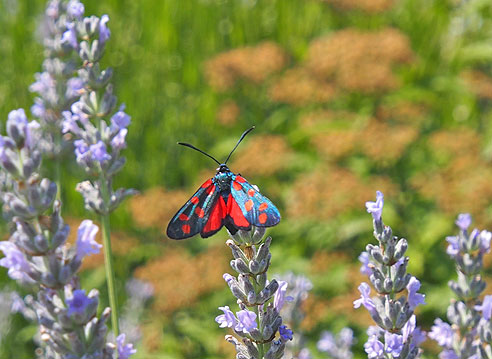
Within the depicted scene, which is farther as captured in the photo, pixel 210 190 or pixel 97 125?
pixel 97 125

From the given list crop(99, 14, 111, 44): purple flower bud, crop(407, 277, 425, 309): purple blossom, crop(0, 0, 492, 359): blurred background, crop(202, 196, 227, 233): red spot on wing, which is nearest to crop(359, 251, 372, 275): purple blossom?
crop(407, 277, 425, 309): purple blossom

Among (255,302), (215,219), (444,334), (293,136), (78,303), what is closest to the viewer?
(78,303)

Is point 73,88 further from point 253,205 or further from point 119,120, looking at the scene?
point 253,205

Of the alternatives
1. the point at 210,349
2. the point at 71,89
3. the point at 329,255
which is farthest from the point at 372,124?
the point at 71,89

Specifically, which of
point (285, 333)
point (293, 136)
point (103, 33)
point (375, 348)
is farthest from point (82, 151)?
point (293, 136)

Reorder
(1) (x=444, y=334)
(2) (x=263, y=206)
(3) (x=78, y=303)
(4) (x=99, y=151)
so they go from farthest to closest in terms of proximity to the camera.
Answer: (4) (x=99, y=151), (1) (x=444, y=334), (2) (x=263, y=206), (3) (x=78, y=303)
